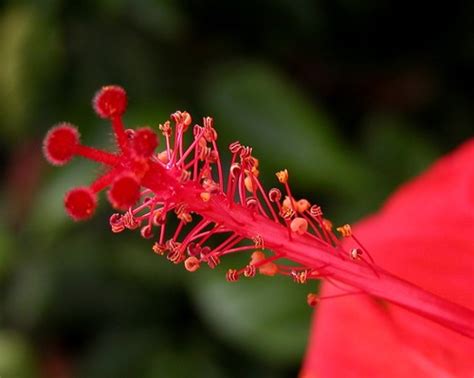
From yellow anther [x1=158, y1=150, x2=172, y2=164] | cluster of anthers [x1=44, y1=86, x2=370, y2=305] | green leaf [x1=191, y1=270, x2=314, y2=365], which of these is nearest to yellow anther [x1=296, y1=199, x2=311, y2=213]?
cluster of anthers [x1=44, y1=86, x2=370, y2=305]

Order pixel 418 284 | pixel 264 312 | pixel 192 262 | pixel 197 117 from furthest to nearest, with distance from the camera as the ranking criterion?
pixel 197 117
pixel 264 312
pixel 418 284
pixel 192 262

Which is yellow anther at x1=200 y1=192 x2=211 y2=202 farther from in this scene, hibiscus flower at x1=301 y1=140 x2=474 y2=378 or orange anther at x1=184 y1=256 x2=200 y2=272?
hibiscus flower at x1=301 y1=140 x2=474 y2=378

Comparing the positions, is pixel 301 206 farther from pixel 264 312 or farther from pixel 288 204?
pixel 264 312

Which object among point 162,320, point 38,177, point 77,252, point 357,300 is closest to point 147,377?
point 162,320

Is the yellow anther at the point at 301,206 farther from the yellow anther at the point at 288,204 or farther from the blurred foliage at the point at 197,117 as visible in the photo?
the blurred foliage at the point at 197,117

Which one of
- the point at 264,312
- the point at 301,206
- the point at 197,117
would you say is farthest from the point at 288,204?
the point at 197,117
